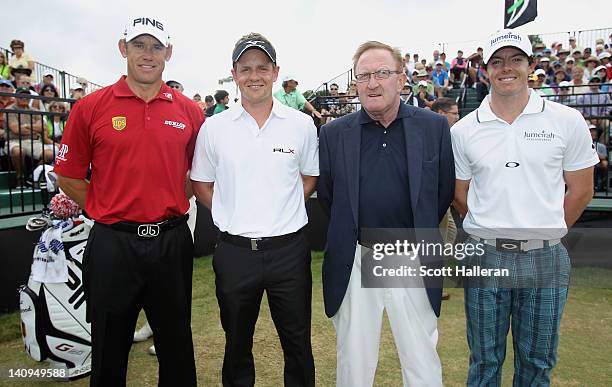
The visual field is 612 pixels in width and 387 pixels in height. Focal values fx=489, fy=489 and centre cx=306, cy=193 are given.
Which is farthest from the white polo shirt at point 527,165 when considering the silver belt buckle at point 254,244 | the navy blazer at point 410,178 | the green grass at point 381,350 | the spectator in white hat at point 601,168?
the spectator in white hat at point 601,168

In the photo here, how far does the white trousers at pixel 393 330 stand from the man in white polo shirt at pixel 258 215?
0.28m

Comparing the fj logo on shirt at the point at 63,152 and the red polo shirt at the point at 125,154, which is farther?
the fj logo on shirt at the point at 63,152

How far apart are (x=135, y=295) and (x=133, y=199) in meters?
0.63

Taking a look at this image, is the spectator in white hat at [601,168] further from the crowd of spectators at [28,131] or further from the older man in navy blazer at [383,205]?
the crowd of spectators at [28,131]

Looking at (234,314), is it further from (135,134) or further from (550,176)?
(550,176)

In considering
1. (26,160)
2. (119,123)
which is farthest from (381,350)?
(26,160)

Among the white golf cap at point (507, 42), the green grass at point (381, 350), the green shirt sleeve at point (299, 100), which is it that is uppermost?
the green shirt sleeve at point (299, 100)

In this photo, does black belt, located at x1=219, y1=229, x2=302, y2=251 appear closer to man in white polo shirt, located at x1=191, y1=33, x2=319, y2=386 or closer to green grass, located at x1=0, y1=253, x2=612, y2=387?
man in white polo shirt, located at x1=191, y1=33, x2=319, y2=386

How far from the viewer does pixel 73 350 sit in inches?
157

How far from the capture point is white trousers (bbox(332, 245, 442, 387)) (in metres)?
3.03

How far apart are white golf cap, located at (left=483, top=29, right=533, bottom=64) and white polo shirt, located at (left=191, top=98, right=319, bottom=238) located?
1.26 meters

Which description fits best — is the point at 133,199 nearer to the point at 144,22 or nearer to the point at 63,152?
the point at 63,152

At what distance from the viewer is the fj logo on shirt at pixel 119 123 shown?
10.1ft

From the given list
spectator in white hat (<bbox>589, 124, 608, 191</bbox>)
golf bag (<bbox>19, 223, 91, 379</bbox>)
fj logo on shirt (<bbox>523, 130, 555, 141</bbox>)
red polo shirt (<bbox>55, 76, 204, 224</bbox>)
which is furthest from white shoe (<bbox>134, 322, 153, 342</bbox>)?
spectator in white hat (<bbox>589, 124, 608, 191</bbox>)
